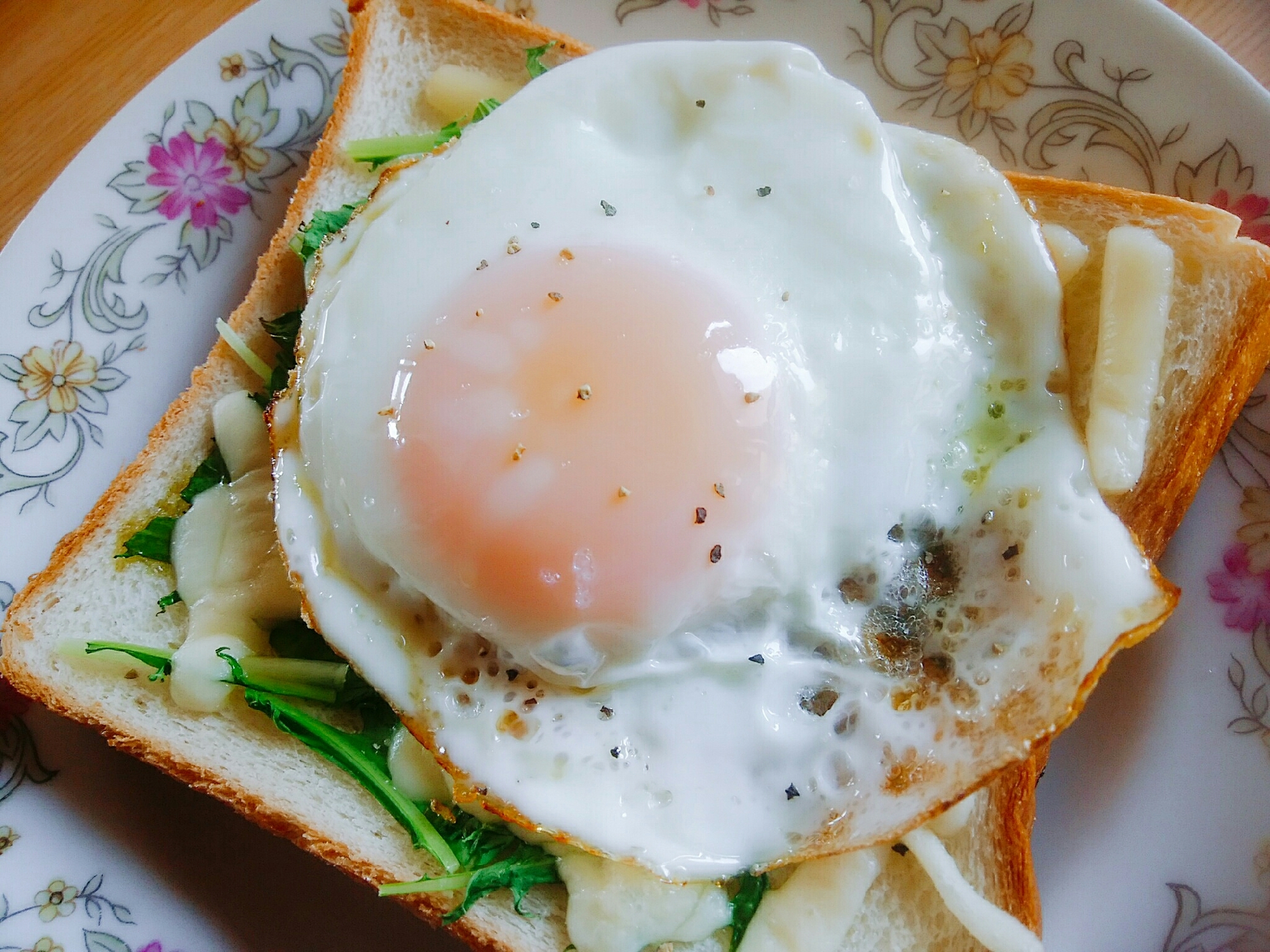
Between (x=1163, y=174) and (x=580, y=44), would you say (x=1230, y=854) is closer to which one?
(x=1163, y=174)

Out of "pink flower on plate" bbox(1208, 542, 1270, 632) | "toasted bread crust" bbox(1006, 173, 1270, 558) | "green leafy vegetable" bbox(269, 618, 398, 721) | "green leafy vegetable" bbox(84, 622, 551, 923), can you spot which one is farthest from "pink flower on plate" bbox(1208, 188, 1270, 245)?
"green leafy vegetable" bbox(269, 618, 398, 721)

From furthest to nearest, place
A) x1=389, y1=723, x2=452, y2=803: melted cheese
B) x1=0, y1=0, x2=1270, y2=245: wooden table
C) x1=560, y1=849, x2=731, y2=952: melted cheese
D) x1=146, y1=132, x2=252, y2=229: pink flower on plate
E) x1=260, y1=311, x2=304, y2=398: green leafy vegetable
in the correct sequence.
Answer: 1. x1=0, y1=0, x2=1270, y2=245: wooden table
2. x1=146, y1=132, x2=252, y2=229: pink flower on plate
3. x1=260, y1=311, x2=304, y2=398: green leafy vegetable
4. x1=389, y1=723, x2=452, y2=803: melted cheese
5. x1=560, y1=849, x2=731, y2=952: melted cheese

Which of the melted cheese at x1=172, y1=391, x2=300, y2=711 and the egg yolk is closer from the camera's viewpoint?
the egg yolk

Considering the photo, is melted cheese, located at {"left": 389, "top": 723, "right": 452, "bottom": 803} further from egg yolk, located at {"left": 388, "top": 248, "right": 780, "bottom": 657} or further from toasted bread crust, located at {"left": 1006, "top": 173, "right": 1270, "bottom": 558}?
toasted bread crust, located at {"left": 1006, "top": 173, "right": 1270, "bottom": 558}

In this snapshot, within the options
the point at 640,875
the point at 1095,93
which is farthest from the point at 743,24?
the point at 640,875

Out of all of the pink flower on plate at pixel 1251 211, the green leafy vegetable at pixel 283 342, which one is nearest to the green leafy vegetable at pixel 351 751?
the green leafy vegetable at pixel 283 342

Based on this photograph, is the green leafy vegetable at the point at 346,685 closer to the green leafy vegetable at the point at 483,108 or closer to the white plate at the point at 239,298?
the white plate at the point at 239,298

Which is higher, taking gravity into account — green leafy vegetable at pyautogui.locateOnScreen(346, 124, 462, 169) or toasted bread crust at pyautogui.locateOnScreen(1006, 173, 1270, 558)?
green leafy vegetable at pyautogui.locateOnScreen(346, 124, 462, 169)
